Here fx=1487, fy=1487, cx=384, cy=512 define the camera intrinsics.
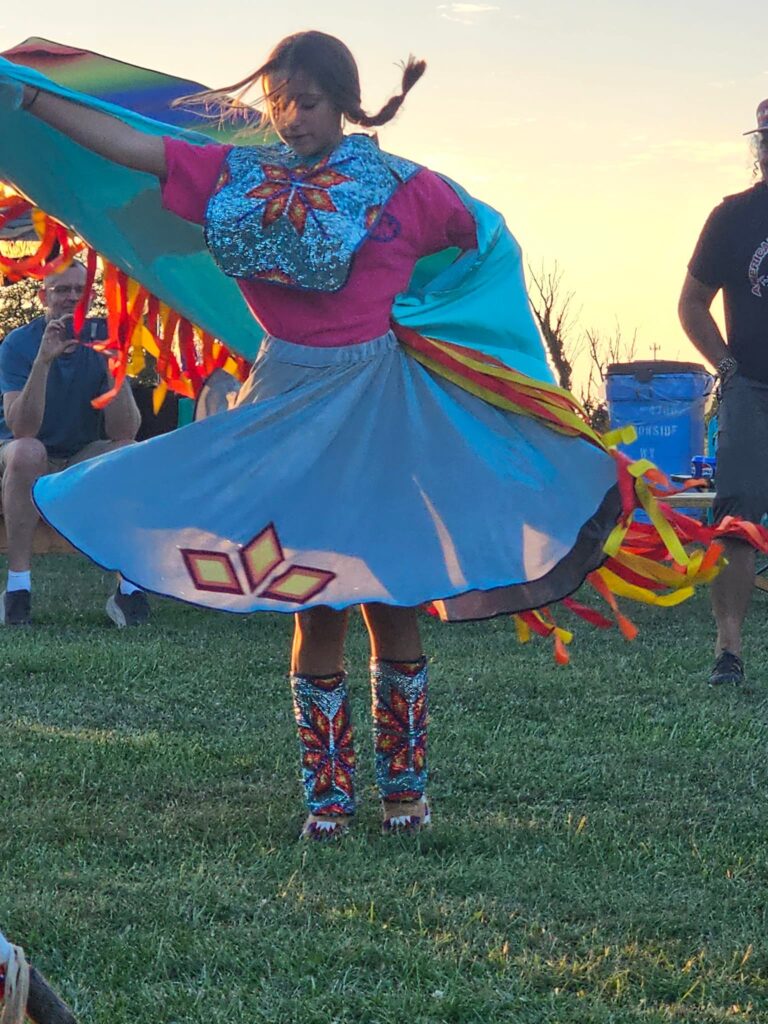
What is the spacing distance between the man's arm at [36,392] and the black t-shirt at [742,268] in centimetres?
254

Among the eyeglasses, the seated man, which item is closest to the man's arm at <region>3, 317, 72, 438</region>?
the seated man

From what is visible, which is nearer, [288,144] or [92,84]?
[288,144]

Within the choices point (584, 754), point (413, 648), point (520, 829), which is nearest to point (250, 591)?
point (413, 648)

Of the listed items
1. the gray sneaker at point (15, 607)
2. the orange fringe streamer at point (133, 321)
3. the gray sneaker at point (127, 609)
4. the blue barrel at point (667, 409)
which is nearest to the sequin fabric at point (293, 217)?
the orange fringe streamer at point (133, 321)

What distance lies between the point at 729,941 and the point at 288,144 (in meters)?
1.79

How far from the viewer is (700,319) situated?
499 cm

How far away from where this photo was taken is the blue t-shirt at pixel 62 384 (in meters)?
6.38

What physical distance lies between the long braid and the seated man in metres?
2.93

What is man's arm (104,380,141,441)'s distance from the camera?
6.48 meters

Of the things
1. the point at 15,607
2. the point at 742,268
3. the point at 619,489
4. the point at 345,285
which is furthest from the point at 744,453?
the point at 15,607

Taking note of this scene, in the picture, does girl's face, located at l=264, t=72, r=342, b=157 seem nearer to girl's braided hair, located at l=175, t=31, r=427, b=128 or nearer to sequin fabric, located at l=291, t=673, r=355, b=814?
girl's braided hair, located at l=175, t=31, r=427, b=128

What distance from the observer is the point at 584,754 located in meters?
3.80

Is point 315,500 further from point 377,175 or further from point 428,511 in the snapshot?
point 377,175

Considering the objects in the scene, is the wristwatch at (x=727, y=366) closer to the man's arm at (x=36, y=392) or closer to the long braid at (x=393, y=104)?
the long braid at (x=393, y=104)
